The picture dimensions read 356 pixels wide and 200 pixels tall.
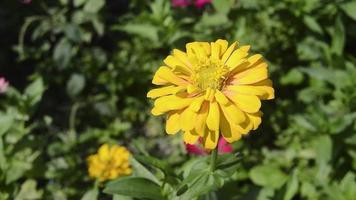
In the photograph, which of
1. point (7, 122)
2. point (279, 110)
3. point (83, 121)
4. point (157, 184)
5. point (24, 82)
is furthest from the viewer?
point (24, 82)

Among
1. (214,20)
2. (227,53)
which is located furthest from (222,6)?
(227,53)

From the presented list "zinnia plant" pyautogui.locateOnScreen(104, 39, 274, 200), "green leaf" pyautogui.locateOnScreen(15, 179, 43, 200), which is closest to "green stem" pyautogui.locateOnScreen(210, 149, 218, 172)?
"zinnia plant" pyautogui.locateOnScreen(104, 39, 274, 200)

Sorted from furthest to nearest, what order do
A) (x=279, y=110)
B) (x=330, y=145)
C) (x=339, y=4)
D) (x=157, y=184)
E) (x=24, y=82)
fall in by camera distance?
(x=24, y=82)
(x=279, y=110)
(x=339, y=4)
(x=330, y=145)
(x=157, y=184)

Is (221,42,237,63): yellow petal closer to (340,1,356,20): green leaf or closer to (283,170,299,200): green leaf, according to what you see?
(283,170,299,200): green leaf

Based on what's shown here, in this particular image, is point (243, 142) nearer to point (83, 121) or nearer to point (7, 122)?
point (83, 121)

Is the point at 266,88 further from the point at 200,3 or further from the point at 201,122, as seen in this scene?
the point at 200,3

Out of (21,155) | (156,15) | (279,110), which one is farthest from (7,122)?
(279,110)

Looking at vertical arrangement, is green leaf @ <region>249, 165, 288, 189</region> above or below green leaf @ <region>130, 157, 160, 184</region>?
below
